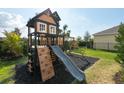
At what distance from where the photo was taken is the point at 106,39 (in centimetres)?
1015

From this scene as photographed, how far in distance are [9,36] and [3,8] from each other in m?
3.70

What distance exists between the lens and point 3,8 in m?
6.96

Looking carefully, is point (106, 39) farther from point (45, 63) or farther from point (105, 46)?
point (45, 63)

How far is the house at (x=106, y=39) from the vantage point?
29.6ft

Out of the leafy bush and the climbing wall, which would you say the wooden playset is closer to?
the climbing wall

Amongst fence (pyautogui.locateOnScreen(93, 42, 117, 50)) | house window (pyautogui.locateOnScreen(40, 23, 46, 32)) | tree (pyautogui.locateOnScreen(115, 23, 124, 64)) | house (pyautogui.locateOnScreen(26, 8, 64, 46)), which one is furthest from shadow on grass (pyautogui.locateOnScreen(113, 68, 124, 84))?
house window (pyautogui.locateOnScreen(40, 23, 46, 32))

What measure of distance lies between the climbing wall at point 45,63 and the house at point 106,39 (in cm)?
366

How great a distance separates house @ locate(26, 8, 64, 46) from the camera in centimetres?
766

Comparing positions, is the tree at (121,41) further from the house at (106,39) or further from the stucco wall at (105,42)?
the stucco wall at (105,42)

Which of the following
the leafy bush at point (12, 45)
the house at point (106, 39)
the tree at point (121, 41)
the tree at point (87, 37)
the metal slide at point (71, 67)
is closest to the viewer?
the metal slide at point (71, 67)

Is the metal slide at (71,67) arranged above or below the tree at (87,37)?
below

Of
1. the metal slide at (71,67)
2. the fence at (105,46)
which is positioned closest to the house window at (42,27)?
the metal slide at (71,67)
